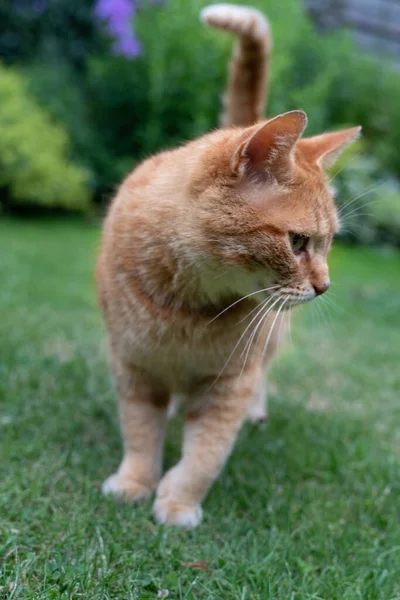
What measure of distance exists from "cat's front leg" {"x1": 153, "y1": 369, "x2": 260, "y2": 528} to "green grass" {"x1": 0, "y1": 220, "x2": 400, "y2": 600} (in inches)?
2.7

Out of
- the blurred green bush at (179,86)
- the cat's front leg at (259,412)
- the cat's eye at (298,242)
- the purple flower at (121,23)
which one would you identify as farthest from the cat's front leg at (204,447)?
the purple flower at (121,23)

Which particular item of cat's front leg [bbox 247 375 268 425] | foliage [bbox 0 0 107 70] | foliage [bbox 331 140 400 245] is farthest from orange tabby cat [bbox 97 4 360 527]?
foliage [bbox 0 0 107 70]

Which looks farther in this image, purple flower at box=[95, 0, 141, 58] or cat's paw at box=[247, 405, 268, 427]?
purple flower at box=[95, 0, 141, 58]

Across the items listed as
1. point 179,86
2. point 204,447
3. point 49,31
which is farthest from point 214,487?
point 49,31

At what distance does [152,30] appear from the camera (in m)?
7.03

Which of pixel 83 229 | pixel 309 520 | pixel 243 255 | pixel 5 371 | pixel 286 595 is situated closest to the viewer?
pixel 286 595

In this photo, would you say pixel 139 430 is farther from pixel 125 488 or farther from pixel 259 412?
pixel 259 412

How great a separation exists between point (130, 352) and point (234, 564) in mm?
683

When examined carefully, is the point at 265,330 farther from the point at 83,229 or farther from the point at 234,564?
the point at 83,229

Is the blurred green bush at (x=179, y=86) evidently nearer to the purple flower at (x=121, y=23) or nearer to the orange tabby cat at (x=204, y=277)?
the purple flower at (x=121, y=23)

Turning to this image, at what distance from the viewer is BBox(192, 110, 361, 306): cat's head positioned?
1.64 meters

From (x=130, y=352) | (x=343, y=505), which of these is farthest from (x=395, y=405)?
(x=130, y=352)

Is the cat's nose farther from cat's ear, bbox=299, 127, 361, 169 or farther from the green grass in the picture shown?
the green grass

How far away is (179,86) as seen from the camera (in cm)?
704
